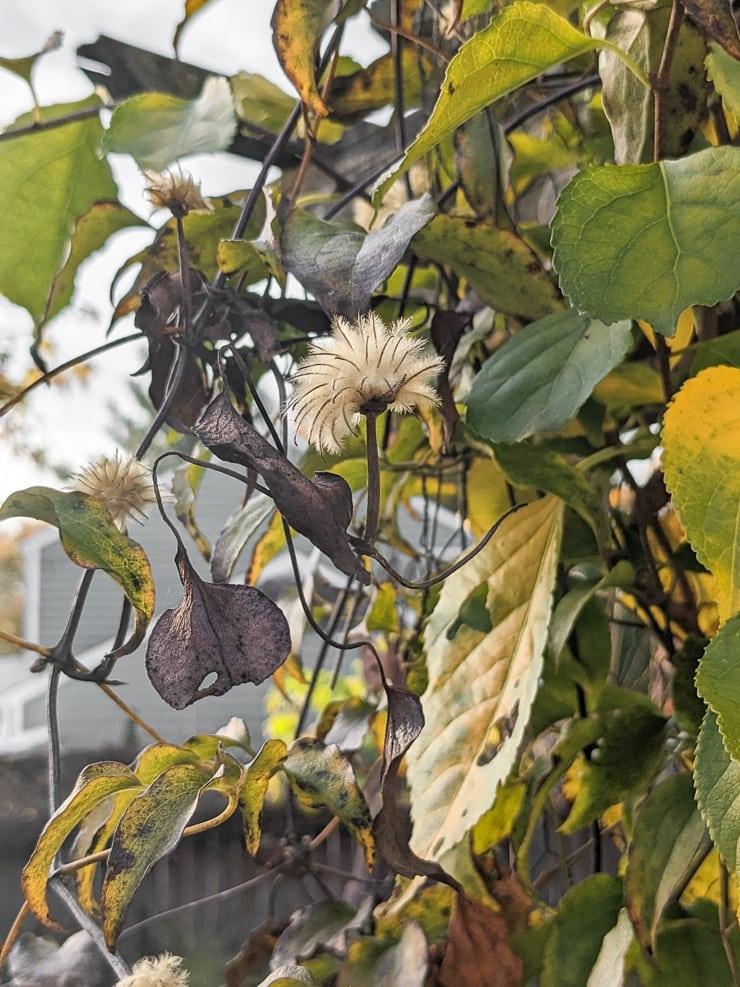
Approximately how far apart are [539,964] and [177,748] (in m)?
0.17

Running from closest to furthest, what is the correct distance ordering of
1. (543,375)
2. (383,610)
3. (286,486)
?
1. (286,486)
2. (543,375)
3. (383,610)

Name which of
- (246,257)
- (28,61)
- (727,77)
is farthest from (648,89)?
(28,61)

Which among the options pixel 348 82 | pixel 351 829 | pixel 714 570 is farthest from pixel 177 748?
pixel 348 82

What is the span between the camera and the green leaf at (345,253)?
0.84ft

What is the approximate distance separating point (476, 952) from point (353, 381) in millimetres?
215

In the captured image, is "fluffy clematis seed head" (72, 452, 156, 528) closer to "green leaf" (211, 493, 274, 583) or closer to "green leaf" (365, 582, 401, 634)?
"green leaf" (211, 493, 274, 583)

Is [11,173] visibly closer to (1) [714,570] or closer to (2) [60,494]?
(2) [60,494]

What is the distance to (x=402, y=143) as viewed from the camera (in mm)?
384

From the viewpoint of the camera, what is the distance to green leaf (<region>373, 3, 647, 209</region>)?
0.79 feet

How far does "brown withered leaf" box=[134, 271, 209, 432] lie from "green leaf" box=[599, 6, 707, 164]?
0.48ft

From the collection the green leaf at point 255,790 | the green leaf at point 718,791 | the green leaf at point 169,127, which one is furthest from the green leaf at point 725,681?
the green leaf at point 169,127

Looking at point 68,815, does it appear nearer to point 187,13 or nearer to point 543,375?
point 543,375

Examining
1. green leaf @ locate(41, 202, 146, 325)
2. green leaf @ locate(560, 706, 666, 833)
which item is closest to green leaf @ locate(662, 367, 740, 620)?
green leaf @ locate(560, 706, 666, 833)

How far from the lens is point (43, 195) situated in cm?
41
